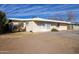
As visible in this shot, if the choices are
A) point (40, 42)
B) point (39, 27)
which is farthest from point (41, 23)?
point (40, 42)

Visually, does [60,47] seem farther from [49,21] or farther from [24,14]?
[24,14]

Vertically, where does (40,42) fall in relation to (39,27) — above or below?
below

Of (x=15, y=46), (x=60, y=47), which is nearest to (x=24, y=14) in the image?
(x=15, y=46)

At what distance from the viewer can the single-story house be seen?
6.04ft

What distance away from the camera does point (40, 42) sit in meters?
1.82

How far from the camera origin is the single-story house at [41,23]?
184cm

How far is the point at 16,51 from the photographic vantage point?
180 centimetres

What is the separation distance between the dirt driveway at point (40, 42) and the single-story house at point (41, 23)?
6cm

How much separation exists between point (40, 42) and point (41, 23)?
23 centimetres

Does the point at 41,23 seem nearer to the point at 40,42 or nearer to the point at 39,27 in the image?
the point at 39,27

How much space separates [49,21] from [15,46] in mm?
500

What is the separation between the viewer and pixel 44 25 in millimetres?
1863

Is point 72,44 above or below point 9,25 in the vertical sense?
below
